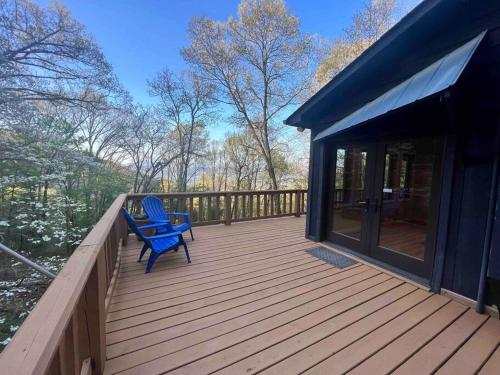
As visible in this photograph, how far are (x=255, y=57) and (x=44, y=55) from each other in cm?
697

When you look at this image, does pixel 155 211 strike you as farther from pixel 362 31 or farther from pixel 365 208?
pixel 362 31

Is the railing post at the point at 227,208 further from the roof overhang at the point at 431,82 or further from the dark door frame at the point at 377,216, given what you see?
the roof overhang at the point at 431,82

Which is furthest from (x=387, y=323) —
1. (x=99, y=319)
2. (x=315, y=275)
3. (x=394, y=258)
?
(x=99, y=319)

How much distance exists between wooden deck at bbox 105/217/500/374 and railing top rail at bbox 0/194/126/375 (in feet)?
3.03

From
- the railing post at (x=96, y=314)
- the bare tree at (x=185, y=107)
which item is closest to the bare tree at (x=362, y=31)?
the bare tree at (x=185, y=107)

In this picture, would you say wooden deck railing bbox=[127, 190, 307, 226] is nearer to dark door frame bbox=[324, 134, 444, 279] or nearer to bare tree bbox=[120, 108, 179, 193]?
dark door frame bbox=[324, 134, 444, 279]

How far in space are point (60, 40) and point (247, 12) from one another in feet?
22.1

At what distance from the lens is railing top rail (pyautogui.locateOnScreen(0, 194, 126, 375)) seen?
572mm

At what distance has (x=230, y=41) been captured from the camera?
32.2 ft

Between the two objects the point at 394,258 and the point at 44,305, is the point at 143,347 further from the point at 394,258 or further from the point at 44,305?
the point at 394,258

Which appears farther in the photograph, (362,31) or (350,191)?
(362,31)

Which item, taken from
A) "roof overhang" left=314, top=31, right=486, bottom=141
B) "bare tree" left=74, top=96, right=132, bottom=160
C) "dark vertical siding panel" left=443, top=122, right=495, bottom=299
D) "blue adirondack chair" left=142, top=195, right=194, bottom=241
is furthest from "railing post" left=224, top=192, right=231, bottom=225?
"bare tree" left=74, top=96, right=132, bottom=160

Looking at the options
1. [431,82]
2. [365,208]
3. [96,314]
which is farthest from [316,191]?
[96,314]

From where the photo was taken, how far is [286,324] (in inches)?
79.2
